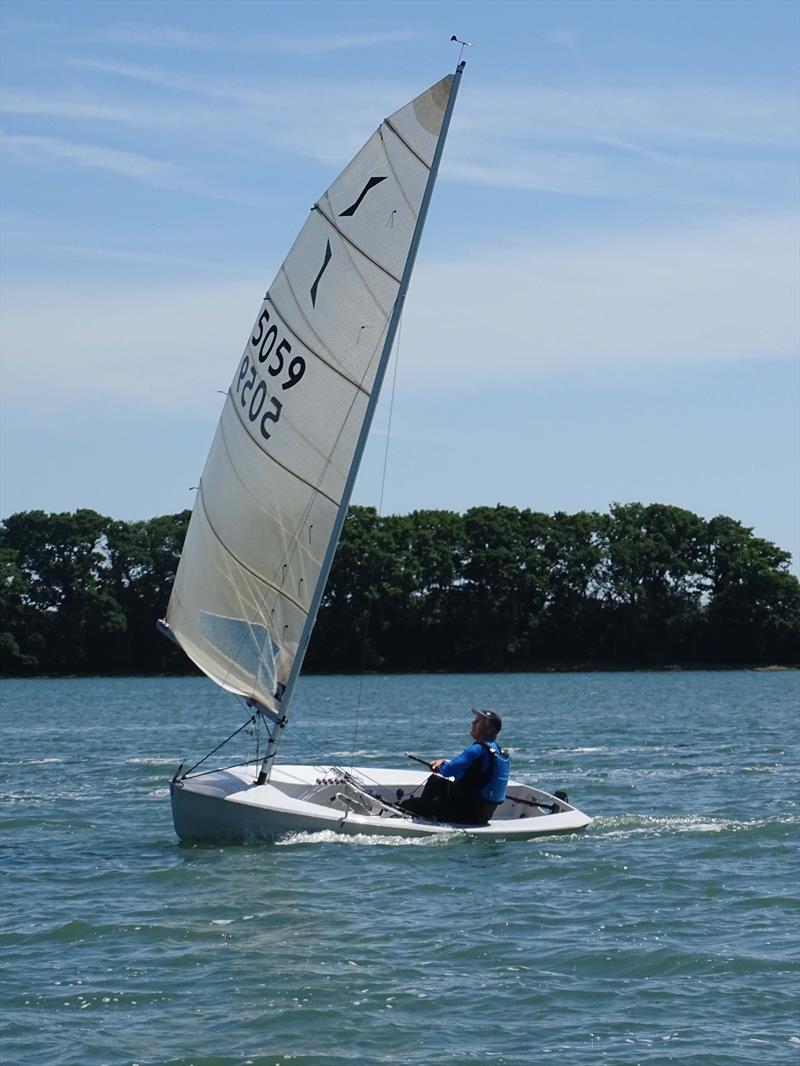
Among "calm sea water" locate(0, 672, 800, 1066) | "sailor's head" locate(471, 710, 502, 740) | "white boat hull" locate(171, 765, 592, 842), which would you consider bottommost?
"calm sea water" locate(0, 672, 800, 1066)

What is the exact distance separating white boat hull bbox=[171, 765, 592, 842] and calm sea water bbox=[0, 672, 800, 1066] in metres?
0.18

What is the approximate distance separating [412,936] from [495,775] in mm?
4207

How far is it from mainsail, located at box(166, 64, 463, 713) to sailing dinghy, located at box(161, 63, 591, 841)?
15 mm

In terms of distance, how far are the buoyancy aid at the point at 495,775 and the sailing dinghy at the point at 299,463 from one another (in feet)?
1.12

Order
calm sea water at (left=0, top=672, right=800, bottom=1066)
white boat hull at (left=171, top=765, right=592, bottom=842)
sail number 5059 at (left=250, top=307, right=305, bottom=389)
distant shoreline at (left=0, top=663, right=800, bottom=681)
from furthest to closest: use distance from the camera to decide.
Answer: distant shoreline at (left=0, top=663, right=800, bottom=681), sail number 5059 at (left=250, top=307, right=305, bottom=389), white boat hull at (left=171, top=765, right=592, bottom=842), calm sea water at (left=0, top=672, right=800, bottom=1066)

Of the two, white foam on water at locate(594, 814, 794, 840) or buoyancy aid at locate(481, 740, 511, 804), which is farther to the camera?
white foam on water at locate(594, 814, 794, 840)

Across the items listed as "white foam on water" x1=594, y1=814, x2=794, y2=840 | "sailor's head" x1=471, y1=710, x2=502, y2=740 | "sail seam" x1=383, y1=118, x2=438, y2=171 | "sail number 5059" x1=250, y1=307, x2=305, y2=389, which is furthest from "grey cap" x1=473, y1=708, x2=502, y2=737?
"sail seam" x1=383, y1=118, x2=438, y2=171

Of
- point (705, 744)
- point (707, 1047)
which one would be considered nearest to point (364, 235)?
point (707, 1047)

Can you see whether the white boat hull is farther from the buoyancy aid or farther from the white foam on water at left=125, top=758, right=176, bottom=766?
the white foam on water at left=125, top=758, right=176, bottom=766

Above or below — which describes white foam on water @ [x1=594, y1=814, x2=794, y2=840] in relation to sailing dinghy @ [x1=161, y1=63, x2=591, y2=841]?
below

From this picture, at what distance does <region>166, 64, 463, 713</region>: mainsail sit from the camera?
17.2 metres

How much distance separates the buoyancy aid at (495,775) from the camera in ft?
56.5

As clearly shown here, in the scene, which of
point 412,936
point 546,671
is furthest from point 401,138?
point 546,671

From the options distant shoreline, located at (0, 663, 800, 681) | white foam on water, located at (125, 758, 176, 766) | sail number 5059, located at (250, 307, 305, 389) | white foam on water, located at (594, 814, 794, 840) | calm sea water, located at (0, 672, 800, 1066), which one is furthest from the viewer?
distant shoreline, located at (0, 663, 800, 681)
